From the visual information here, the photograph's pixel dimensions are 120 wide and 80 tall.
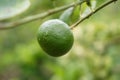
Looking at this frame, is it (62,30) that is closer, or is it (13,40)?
(62,30)

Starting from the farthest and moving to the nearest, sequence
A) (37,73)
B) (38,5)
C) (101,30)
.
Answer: (38,5)
(37,73)
(101,30)

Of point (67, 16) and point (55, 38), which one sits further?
point (67, 16)

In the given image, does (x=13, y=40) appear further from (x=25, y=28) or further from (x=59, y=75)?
(x=59, y=75)

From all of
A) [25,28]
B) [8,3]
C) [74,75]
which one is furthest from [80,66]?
[25,28]

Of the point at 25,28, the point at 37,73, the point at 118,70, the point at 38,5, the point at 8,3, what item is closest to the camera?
the point at 8,3

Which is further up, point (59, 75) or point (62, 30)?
point (59, 75)
